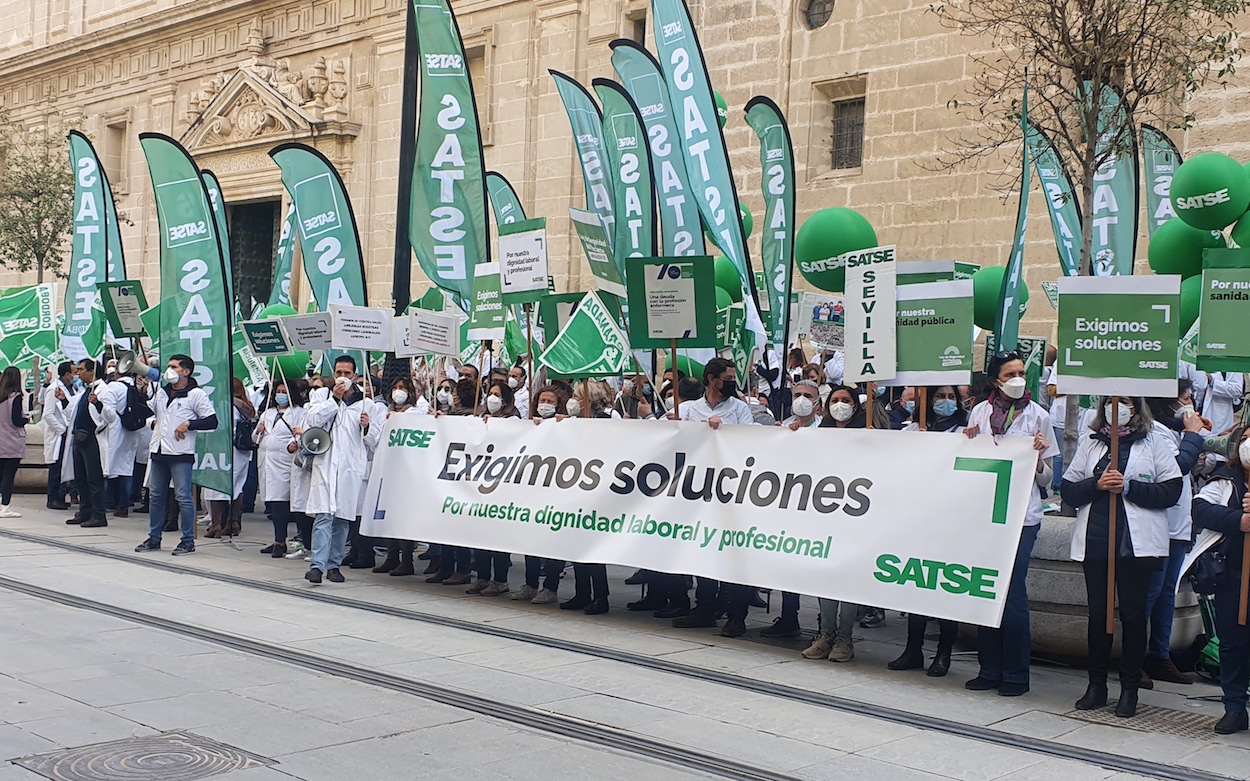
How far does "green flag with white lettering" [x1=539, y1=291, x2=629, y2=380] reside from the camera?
10562 mm

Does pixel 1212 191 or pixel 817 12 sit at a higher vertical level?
pixel 817 12

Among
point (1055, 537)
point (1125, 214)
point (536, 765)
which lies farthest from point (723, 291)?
point (536, 765)

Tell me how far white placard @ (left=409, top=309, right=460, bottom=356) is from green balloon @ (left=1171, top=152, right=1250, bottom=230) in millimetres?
6466

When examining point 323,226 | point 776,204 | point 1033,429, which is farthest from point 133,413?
point 1033,429

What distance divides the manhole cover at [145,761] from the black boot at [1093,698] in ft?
14.5

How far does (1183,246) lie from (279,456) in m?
8.89

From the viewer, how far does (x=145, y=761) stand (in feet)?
19.1

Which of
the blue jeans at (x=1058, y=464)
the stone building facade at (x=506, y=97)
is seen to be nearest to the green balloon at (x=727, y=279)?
the stone building facade at (x=506, y=97)

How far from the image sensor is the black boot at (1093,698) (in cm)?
745

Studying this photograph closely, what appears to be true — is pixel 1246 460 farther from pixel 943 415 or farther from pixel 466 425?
pixel 466 425

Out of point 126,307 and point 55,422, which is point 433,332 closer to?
point 126,307

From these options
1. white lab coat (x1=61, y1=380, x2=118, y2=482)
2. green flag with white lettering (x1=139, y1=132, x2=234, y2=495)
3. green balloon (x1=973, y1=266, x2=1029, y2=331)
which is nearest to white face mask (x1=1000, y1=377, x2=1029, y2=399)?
green balloon (x1=973, y1=266, x2=1029, y2=331)

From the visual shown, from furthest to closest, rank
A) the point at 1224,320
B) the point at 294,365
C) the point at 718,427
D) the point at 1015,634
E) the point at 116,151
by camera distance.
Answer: the point at 116,151 < the point at 294,365 < the point at 718,427 < the point at 1015,634 < the point at 1224,320

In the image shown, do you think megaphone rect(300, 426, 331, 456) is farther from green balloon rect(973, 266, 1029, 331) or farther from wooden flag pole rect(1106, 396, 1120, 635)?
wooden flag pole rect(1106, 396, 1120, 635)
